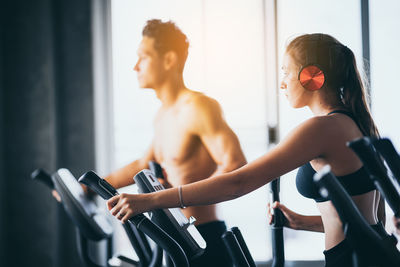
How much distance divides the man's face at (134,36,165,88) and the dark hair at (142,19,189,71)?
2 centimetres

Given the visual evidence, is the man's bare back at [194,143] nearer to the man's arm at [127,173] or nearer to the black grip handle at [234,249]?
the man's arm at [127,173]

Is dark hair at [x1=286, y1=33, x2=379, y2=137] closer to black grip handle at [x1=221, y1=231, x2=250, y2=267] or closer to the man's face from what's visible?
black grip handle at [x1=221, y1=231, x2=250, y2=267]

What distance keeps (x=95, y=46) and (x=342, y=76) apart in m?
2.30

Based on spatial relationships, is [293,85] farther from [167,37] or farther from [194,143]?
[167,37]

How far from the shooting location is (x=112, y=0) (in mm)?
3191

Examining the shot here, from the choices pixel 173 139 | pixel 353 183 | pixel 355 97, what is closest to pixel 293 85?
pixel 355 97

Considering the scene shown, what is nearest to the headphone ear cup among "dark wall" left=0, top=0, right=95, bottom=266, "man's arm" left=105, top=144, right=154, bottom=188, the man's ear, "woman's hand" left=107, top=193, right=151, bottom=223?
"woman's hand" left=107, top=193, right=151, bottom=223

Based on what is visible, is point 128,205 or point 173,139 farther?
point 173,139

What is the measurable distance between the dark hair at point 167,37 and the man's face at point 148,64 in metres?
0.02

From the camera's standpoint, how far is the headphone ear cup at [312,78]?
3.63 feet

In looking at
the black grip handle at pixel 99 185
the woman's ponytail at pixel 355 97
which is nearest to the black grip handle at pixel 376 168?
the woman's ponytail at pixel 355 97

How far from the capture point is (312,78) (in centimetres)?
111

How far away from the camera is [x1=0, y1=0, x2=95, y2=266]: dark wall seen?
2.88 metres

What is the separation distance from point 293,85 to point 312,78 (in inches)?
2.5
